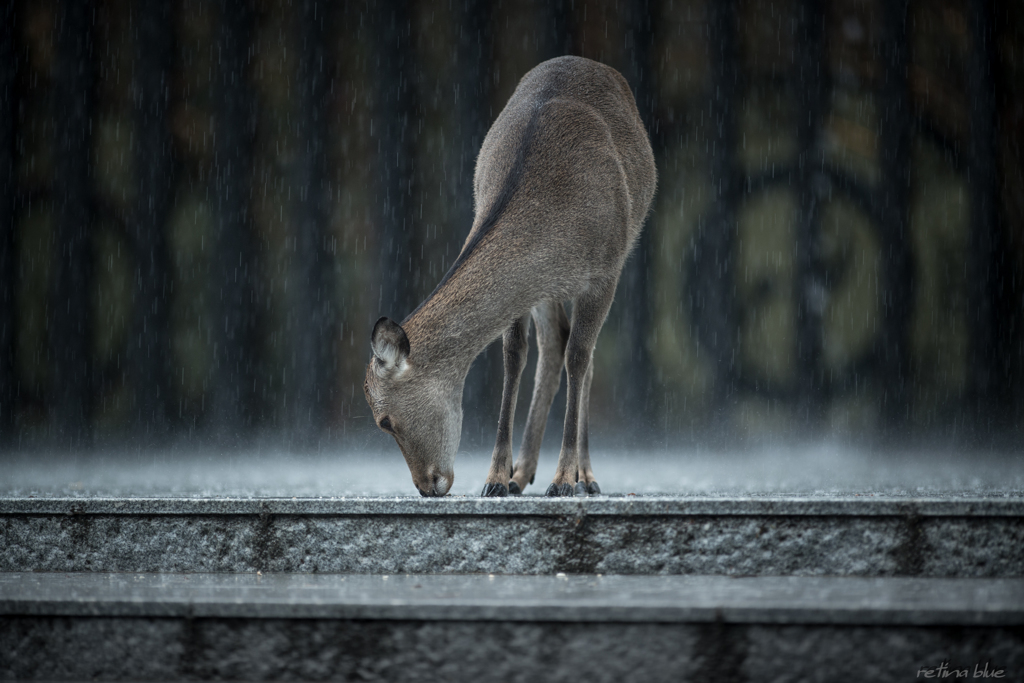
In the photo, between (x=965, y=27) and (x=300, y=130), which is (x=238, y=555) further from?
(x=965, y=27)

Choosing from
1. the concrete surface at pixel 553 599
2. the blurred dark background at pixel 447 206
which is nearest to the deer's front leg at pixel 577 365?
the concrete surface at pixel 553 599

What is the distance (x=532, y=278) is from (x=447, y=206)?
11.6ft

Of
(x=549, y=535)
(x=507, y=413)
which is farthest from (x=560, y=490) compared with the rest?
(x=549, y=535)

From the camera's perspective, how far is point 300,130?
8039 millimetres

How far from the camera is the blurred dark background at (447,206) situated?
7301mm

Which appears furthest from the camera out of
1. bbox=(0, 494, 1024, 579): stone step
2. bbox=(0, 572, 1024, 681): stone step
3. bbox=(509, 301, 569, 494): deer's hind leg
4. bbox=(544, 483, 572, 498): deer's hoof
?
bbox=(509, 301, 569, 494): deer's hind leg

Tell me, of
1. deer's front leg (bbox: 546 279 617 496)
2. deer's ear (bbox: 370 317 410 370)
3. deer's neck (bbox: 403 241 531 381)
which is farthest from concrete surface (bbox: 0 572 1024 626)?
deer's front leg (bbox: 546 279 617 496)

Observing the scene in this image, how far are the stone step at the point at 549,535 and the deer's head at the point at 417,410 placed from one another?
957 mm

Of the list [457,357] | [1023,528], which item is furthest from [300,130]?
[1023,528]

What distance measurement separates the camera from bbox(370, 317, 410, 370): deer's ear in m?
4.07

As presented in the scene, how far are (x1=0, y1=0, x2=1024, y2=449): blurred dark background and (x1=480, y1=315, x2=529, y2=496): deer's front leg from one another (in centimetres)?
223

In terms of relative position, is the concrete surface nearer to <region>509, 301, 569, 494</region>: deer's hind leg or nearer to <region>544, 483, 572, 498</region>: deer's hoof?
<region>544, 483, 572, 498</region>: deer's hoof

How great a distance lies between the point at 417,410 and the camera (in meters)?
4.32

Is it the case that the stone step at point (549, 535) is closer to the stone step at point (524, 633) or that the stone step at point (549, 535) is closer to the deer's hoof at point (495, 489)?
the stone step at point (524, 633)
